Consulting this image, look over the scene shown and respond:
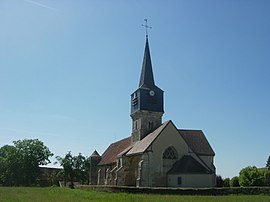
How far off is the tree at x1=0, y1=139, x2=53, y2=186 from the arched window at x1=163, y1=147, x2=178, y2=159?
3642 centimetres

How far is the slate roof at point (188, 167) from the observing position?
39.9 metres

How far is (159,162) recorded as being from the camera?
4275 cm

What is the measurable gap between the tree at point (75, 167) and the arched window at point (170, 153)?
33.9 m

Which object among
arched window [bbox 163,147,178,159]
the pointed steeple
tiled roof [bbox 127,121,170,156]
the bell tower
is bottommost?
arched window [bbox 163,147,178,159]

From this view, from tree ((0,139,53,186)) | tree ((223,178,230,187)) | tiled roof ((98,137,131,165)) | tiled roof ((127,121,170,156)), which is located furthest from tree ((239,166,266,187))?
tree ((0,139,53,186))

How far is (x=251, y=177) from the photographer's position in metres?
50.4

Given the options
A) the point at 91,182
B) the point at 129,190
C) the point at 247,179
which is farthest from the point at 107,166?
the point at 129,190

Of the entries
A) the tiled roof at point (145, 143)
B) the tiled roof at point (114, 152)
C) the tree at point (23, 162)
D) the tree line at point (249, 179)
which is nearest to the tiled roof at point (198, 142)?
the tree line at point (249, 179)

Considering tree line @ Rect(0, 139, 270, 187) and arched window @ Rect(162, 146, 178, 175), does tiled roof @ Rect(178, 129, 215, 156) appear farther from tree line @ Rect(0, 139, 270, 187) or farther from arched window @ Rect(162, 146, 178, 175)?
tree line @ Rect(0, 139, 270, 187)

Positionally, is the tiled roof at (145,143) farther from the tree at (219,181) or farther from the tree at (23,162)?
the tree at (23,162)

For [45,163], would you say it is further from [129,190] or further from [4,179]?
[129,190]

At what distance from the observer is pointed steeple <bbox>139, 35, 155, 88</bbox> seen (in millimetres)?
53000

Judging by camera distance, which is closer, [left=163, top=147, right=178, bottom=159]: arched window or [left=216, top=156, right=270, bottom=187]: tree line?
[left=163, top=147, right=178, bottom=159]: arched window

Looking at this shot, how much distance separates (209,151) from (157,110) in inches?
368
